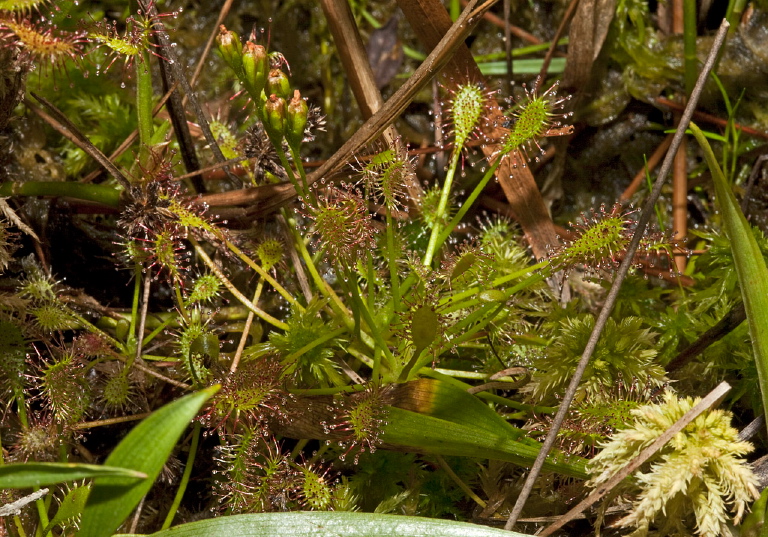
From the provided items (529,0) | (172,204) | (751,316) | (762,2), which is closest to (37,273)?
(172,204)

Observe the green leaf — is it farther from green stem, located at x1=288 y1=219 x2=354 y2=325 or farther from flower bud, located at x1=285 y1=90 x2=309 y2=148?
flower bud, located at x1=285 y1=90 x2=309 y2=148

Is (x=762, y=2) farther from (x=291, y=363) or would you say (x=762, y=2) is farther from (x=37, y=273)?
(x=37, y=273)

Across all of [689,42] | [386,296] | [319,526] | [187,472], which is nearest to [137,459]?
[319,526]

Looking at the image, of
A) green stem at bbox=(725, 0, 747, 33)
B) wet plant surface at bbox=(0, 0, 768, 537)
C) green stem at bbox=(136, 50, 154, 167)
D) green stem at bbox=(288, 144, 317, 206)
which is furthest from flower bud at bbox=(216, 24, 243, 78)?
green stem at bbox=(725, 0, 747, 33)

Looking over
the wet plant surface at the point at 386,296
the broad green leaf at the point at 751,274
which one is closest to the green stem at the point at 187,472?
the wet plant surface at the point at 386,296

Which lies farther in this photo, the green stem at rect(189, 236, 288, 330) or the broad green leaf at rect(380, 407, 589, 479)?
the green stem at rect(189, 236, 288, 330)
